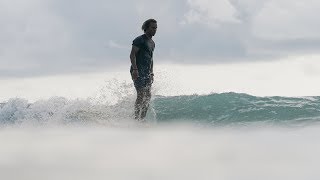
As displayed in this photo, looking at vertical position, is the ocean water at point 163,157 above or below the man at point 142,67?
below

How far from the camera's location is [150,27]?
9148mm

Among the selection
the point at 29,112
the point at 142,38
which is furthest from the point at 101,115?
the point at 29,112

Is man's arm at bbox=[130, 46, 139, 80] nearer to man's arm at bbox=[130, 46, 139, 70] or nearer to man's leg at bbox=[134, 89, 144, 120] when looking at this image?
man's arm at bbox=[130, 46, 139, 70]

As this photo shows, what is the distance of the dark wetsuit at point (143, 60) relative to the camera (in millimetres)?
9195

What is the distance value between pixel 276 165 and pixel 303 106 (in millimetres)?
8514

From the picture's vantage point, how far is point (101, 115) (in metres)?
10.3

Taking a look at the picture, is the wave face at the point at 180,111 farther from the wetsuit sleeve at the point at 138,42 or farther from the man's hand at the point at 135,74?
the wetsuit sleeve at the point at 138,42

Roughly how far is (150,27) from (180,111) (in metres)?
3.99

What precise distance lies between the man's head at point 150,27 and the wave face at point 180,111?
1.65 metres

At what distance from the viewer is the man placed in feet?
30.0

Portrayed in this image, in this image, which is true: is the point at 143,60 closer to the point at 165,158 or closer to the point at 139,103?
the point at 139,103

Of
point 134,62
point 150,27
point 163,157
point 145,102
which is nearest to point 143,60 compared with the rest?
point 134,62

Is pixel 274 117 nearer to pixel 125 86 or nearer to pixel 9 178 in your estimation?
pixel 125 86

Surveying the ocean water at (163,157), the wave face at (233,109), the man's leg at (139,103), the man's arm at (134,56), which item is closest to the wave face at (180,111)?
the wave face at (233,109)
